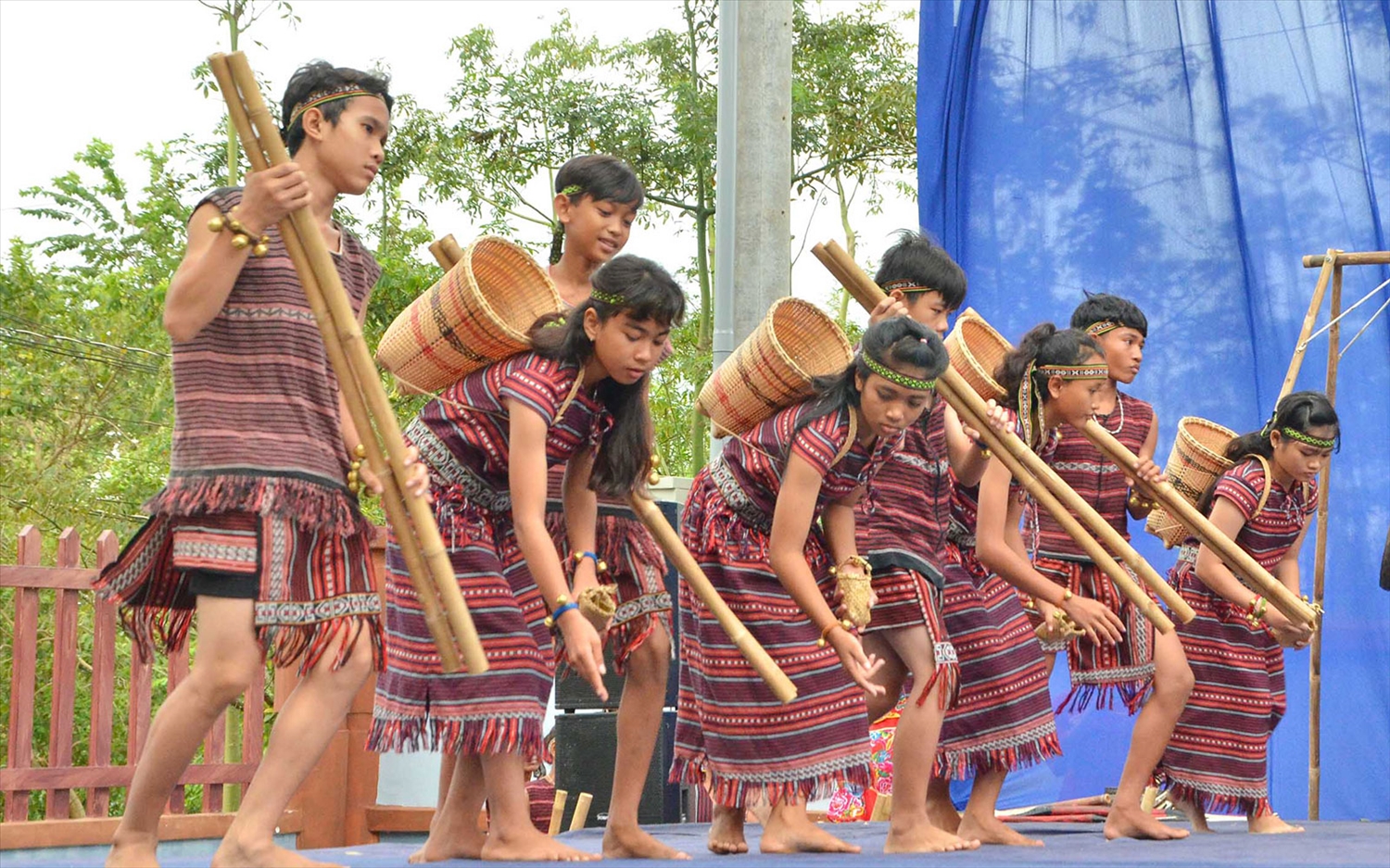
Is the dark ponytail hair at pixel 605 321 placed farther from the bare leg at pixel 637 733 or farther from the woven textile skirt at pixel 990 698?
the woven textile skirt at pixel 990 698

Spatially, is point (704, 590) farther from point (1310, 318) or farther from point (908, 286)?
point (1310, 318)

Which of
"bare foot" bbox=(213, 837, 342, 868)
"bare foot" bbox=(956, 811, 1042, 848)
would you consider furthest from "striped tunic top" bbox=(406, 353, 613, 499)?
"bare foot" bbox=(956, 811, 1042, 848)

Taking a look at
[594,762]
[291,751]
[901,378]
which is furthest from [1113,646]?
[291,751]

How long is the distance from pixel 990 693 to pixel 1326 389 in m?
2.22

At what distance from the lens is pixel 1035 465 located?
4.36 meters

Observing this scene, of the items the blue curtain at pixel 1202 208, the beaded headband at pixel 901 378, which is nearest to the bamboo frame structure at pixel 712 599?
the beaded headband at pixel 901 378

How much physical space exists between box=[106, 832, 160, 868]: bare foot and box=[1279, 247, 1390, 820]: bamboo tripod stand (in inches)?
163

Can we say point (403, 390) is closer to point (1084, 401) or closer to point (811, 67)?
point (1084, 401)

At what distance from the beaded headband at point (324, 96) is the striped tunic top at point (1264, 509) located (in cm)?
301

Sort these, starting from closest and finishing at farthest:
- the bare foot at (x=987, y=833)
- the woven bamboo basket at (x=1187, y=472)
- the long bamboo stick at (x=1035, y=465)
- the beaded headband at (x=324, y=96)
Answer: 1. the beaded headband at (x=324, y=96)
2. the long bamboo stick at (x=1035, y=465)
3. the bare foot at (x=987, y=833)
4. the woven bamboo basket at (x=1187, y=472)

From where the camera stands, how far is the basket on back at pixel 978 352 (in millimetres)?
4754

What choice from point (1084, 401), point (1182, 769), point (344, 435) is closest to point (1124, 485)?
point (1084, 401)

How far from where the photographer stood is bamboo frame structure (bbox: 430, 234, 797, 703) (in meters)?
3.63

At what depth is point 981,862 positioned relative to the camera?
3.49 meters
